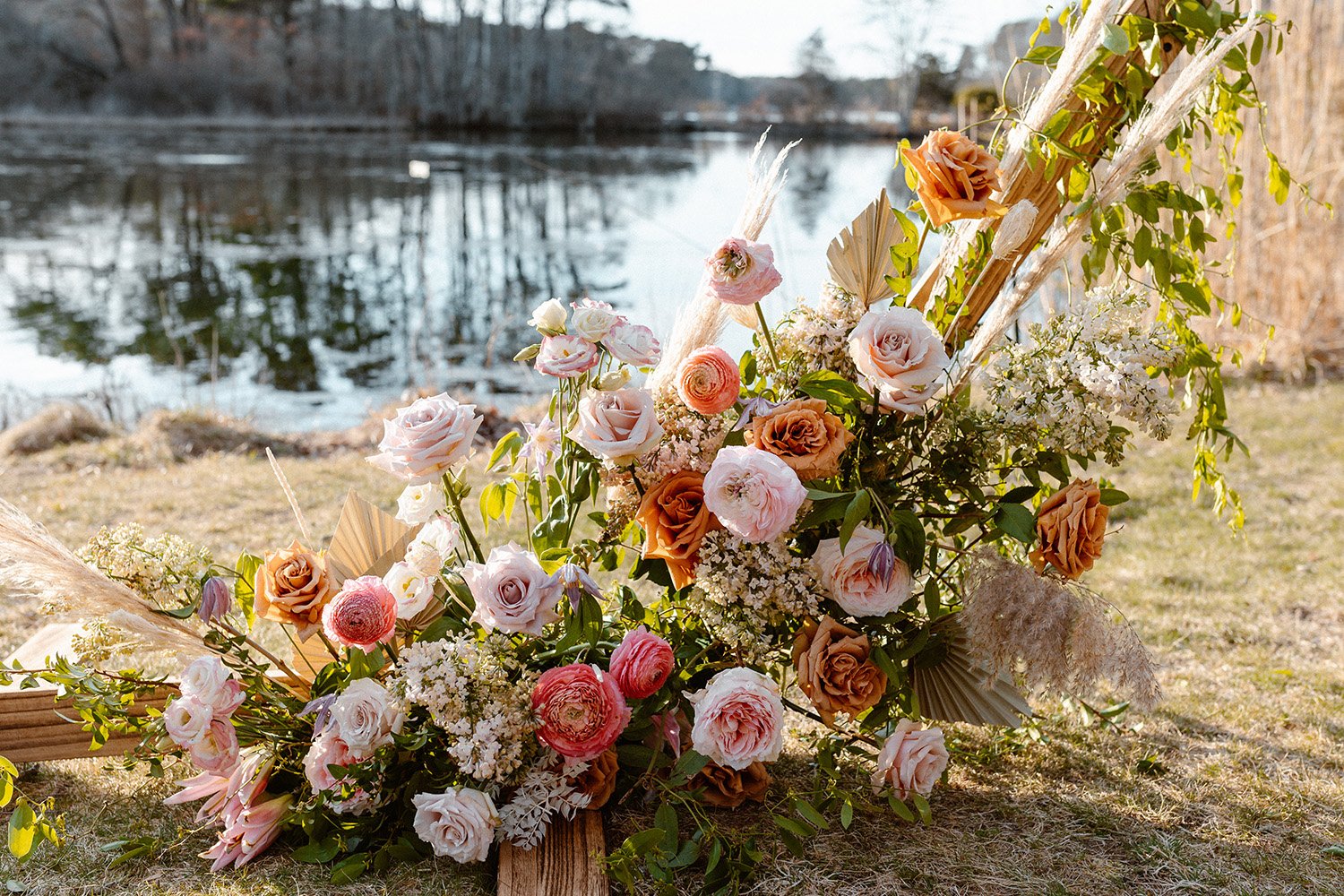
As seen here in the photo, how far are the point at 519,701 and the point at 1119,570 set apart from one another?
2.33 m

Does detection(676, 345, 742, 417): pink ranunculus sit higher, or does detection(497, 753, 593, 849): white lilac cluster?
detection(676, 345, 742, 417): pink ranunculus

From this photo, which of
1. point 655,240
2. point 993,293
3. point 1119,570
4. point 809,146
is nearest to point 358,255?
point 655,240

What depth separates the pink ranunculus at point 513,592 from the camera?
1.56 metres

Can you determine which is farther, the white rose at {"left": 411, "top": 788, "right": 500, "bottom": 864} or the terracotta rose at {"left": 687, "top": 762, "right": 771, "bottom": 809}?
the terracotta rose at {"left": 687, "top": 762, "right": 771, "bottom": 809}

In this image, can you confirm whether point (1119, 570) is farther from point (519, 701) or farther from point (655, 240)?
point (655, 240)

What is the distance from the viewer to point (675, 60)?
28.7 m

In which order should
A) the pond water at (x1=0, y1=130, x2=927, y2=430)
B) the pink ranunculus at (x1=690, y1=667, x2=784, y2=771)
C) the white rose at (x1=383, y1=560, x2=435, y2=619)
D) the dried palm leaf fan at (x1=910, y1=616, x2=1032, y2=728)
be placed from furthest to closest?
the pond water at (x1=0, y1=130, x2=927, y2=430)
the dried palm leaf fan at (x1=910, y1=616, x2=1032, y2=728)
the white rose at (x1=383, y1=560, x2=435, y2=619)
the pink ranunculus at (x1=690, y1=667, x2=784, y2=771)

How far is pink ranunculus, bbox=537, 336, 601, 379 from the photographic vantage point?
1.60m

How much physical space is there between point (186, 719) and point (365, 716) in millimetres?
279

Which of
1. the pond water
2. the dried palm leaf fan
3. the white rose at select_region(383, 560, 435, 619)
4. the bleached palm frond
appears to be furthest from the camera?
the pond water

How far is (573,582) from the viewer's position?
1.64 meters

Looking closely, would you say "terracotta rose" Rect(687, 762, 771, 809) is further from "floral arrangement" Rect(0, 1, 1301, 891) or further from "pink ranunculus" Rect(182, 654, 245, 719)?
"pink ranunculus" Rect(182, 654, 245, 719)

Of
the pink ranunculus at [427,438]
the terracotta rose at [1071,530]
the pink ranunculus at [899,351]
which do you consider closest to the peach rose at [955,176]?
the pink ranunculus at [899,351]

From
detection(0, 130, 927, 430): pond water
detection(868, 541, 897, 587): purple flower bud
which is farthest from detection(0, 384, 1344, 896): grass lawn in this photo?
detection(0, 130, 927, 430): pond water
